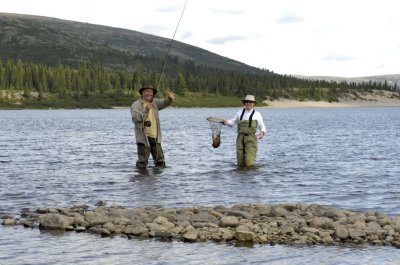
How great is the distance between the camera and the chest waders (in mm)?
23391

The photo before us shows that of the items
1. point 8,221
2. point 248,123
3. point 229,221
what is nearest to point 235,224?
point 229,221

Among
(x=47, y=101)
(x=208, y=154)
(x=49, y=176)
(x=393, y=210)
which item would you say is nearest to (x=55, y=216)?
(x=393, y=210)

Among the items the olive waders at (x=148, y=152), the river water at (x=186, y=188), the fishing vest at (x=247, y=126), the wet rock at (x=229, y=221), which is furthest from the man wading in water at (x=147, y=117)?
the wet rock at (x=229, y=221)

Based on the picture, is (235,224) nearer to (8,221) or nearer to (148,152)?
(8,221)

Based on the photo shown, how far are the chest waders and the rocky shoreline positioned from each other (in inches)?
303

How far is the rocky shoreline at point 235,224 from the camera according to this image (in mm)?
12969

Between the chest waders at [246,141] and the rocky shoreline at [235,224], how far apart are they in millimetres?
7695

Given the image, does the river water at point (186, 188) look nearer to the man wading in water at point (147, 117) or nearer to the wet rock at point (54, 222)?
the wet rock at point (54, 222)

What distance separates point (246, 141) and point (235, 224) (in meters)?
10.3

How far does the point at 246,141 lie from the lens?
23.9 m

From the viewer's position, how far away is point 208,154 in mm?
35406

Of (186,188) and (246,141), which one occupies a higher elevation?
(246,141)

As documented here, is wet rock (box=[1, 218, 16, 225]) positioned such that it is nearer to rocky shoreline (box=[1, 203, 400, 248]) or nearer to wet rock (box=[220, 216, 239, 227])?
rocky shoreline (box=[1, 203, 400, 248])

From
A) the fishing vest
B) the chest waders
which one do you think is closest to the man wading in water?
the fishing vest
